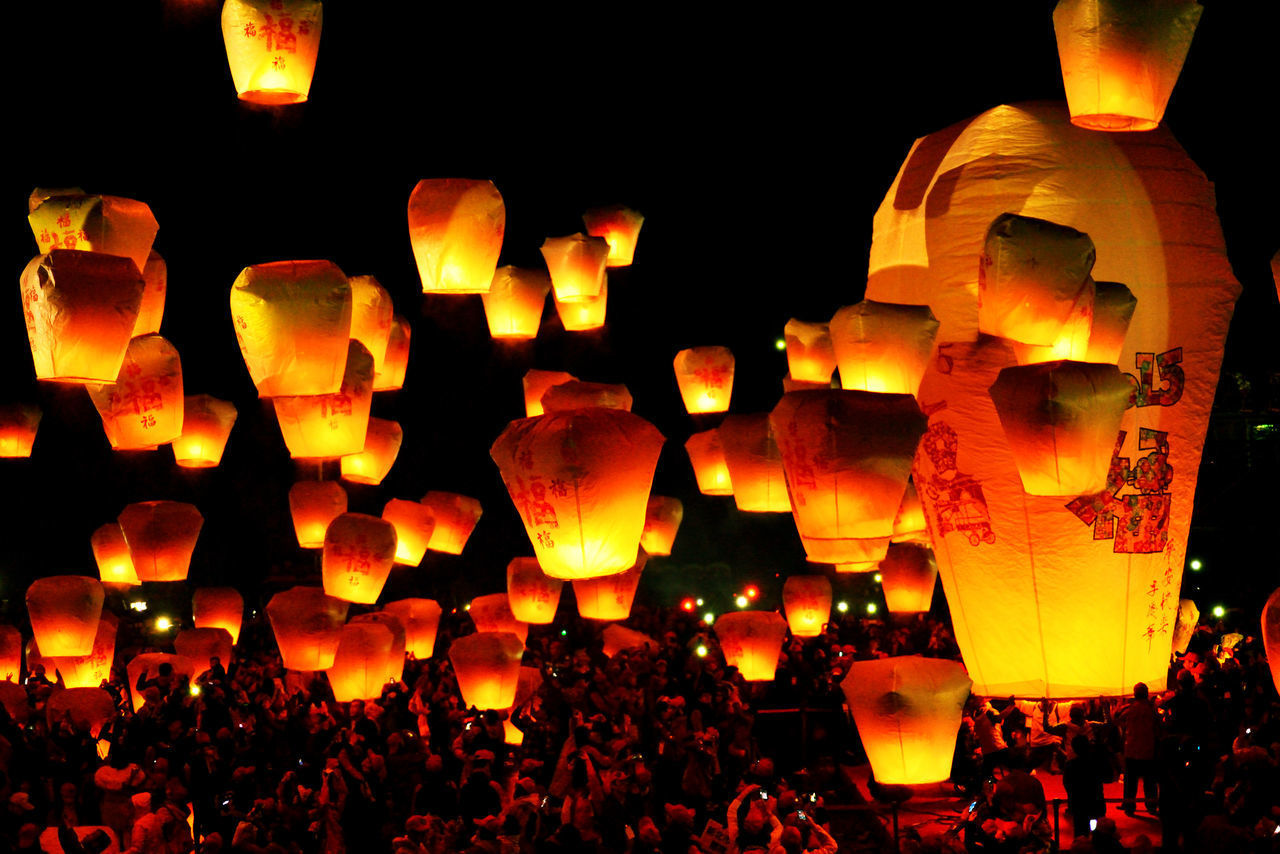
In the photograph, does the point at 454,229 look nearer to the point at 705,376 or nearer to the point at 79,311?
the point at 79,311

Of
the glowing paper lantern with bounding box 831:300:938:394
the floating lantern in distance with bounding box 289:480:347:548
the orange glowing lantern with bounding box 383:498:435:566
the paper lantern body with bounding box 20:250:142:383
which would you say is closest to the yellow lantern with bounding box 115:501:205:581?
the floating lantern in distance with bounding box 289:480:347:548

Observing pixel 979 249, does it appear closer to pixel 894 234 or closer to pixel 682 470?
pixel 894 234

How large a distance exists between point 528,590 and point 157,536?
3585 millimetres

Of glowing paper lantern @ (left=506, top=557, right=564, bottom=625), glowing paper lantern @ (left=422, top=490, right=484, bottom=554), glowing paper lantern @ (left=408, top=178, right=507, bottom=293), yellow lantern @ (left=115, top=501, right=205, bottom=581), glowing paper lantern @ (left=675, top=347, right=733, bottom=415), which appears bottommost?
glowing paper lantern @ (left=506, top=557, right=564, bottom=625)

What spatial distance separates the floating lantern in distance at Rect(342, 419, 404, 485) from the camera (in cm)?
1266

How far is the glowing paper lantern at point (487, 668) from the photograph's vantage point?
10.5 meters

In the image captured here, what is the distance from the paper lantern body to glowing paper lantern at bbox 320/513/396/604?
438cm

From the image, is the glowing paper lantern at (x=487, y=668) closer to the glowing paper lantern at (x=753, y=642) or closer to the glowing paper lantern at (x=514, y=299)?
the glowing paper lantern at (x=753, y=642)

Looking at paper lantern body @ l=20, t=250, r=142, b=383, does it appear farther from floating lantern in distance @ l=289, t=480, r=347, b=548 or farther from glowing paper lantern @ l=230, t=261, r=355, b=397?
floating lantern in distance @ l=289, t=480, r=347, b=548

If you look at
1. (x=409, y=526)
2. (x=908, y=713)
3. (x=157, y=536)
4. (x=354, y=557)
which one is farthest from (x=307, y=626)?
(x=908, y=713)

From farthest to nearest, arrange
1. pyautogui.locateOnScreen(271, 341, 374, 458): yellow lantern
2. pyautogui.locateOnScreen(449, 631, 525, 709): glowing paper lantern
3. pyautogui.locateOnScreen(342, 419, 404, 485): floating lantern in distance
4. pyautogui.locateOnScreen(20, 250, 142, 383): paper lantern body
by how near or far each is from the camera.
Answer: pyautogui.locateOnScreen(342, 419, 404, 485): floating lantern in distance
pyautogui.locateOnScreen(449, 631, 525, 709): glowing paper lantern
pyautogui.locateOnScreen(271, 341, 374, 458): yellow lantern
pyautogui.locateOnScreen(20, 250, 142, 383): paper lantern body

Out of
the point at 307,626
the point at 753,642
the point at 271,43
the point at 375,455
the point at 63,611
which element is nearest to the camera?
the point at 271,43

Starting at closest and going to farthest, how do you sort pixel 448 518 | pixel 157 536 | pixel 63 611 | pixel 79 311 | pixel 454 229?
pixel 79 311
pixel 454 229
pixel 63 611
pixel 157 536
pixel 448 518

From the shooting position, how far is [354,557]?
11.7 metres
